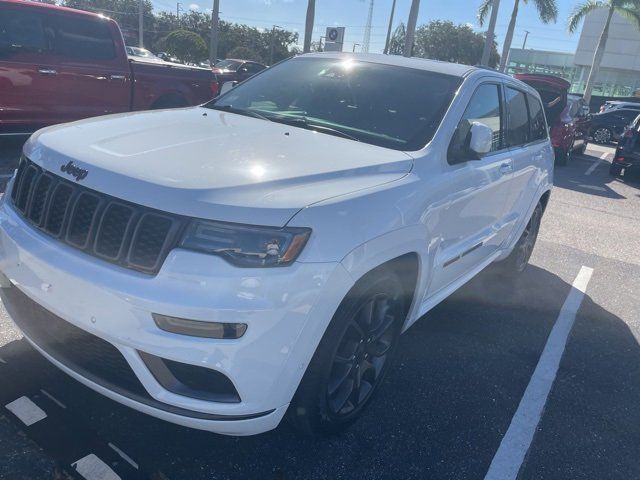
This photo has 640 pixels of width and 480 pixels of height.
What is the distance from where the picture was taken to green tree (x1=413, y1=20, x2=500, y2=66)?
58500mm

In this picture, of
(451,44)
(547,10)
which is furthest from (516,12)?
(451,44)

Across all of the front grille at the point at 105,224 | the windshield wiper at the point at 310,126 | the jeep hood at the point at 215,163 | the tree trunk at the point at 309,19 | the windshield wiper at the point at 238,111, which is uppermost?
the tree trunk at the point at 309,19

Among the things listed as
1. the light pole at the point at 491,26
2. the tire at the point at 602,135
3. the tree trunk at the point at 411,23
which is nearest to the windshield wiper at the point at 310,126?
the tire at the point at 602,135

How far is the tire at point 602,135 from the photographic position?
2120 centimetres

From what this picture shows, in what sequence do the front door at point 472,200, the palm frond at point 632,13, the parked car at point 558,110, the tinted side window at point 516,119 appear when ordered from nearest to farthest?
the front door at point 472,200
the tinted side window at point 516,119
the parked car at point 558,110
the palm frond at point 632,13

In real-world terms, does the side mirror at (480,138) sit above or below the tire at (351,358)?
above

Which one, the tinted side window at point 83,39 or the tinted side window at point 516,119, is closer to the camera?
the tinted side window at point 516,119

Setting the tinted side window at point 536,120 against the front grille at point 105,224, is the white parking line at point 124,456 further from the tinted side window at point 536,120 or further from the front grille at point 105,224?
the tinted side window at point 536,120

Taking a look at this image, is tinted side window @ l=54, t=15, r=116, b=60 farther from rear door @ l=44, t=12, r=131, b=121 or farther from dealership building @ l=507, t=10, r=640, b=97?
dealership building @ l=507, t=10, r=640, b=97

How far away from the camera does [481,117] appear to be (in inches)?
148

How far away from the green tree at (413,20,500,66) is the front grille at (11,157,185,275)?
5976 centimetres

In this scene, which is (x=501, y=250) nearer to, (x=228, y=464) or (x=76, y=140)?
(x=228, y=464)

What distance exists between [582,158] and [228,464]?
53.4 feet

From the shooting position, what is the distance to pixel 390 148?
3088mm
